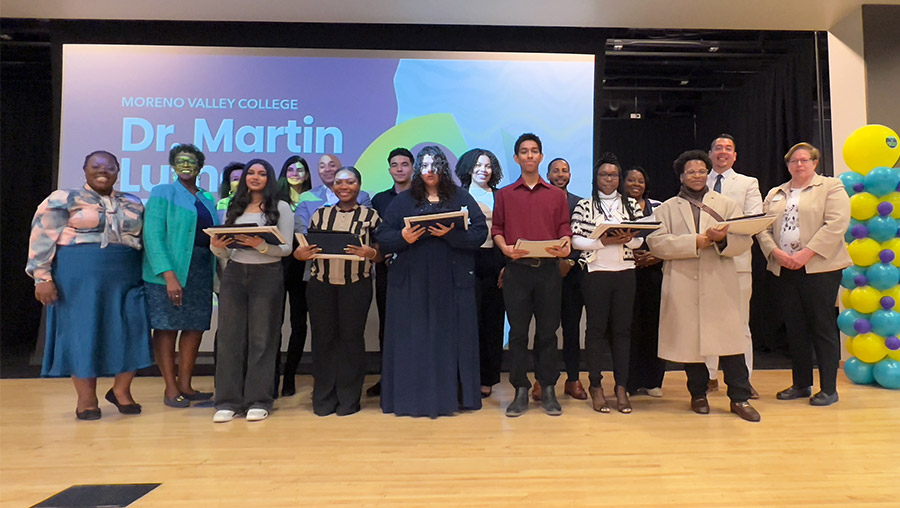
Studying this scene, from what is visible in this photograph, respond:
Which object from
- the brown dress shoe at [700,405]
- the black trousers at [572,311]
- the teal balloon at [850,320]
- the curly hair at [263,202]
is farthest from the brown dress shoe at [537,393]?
the teal balloon at [850,320]

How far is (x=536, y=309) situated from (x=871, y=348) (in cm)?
278

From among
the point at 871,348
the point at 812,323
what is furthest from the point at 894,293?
the point at 812,323

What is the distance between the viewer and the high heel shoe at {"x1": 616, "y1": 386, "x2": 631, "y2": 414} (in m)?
3.47

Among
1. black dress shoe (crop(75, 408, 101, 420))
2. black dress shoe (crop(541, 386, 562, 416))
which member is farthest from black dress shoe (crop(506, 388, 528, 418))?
black dress shoe (crop(75, 408, 101, 420))

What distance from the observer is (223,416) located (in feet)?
10.9

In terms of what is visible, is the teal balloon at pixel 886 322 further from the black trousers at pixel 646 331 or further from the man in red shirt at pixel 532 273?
the man in red shirt at pixel 532 273

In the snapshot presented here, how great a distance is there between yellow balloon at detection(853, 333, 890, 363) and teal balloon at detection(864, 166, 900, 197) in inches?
42.5

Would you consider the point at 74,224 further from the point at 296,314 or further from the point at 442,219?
the point at 442,219

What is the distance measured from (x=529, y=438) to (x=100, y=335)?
2.57 m

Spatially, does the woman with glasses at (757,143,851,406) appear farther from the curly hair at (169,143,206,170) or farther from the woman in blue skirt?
the woman in blue skirt

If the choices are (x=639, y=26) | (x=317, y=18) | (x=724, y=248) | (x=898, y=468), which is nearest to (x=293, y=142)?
(x=317, y=18)

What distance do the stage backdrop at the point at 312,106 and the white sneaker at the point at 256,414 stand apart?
2.01 m

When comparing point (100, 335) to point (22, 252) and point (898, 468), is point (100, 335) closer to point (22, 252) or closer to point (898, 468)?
point (898, 468)

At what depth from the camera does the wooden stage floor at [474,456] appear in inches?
85.4
